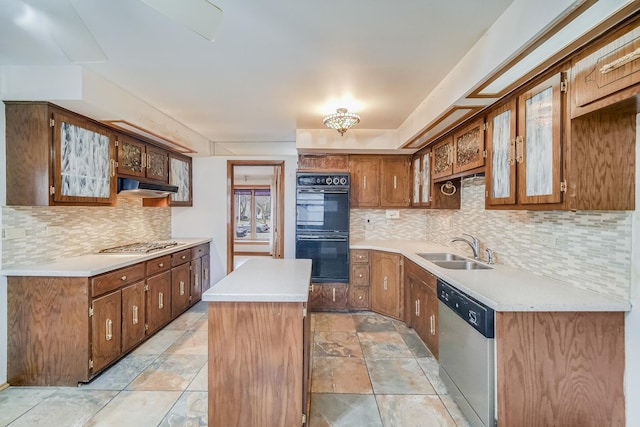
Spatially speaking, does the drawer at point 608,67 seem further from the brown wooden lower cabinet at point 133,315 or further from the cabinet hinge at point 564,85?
the brown wooden lower cabinet at point 133,315

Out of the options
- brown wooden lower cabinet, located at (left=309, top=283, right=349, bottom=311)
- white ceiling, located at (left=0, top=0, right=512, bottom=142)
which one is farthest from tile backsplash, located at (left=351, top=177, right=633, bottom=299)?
brown wooden lower cabinet, located at (left=309, top=283, right=349, bottom=311)

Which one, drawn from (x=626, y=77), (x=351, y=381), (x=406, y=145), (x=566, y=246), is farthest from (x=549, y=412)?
(x=406, y=145)

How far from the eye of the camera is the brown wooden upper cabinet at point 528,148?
5.00ft

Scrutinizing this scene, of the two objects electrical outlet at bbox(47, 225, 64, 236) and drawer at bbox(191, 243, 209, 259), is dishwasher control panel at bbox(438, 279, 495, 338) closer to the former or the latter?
drawer at bbox(191, 243, 209, 259)

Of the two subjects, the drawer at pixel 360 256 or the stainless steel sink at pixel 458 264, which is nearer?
the stainless steel sink at pixel 458 264

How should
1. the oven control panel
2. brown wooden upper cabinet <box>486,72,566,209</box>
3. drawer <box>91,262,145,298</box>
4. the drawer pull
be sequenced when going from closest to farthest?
the drawer pull, brown wooden upper cabinet <box>486,72,566,209</box>, drawer <box>91,262,145,298</box>, the oven control panel

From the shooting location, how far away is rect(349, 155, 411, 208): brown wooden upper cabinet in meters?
3.97

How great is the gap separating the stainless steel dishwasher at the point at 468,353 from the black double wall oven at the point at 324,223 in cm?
166

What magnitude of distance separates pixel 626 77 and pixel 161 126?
11.9 feet

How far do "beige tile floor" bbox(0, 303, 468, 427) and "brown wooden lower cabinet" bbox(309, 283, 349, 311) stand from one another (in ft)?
2.70

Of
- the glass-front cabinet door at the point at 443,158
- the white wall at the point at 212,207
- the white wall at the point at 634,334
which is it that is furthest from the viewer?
the white wall at the point at 212,207

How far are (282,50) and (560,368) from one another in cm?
251

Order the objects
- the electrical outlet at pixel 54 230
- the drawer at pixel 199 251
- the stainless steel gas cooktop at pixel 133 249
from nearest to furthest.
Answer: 1. the electrical outlet at pixel 54 230
2. the stainless steel gas cooktop at pixel 133 249
3. the drawer at pixel 199 251

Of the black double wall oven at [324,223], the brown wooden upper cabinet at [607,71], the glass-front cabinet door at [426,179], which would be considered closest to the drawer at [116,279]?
the black double wall oven at [324,223]
